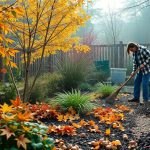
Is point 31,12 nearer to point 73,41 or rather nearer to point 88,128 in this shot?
point 73,41

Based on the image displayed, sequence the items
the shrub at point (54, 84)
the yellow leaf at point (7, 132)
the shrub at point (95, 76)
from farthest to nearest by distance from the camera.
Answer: the shrub at point (95, 76) → the shrub at point (54, 84) → the yellow leaf at point (7, 132)

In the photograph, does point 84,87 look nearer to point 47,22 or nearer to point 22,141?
point 47,22

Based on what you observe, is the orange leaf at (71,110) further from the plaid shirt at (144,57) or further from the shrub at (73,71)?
the shrub at (73,71)

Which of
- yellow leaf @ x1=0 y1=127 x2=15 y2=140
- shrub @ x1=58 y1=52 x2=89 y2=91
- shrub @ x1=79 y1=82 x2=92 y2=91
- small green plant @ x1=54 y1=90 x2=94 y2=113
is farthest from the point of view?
shrub @ x1=79 y1=82 x2=92 y2=91

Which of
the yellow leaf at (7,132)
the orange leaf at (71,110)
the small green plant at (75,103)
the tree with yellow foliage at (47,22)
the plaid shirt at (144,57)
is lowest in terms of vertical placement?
the orange leaf at (71,110)

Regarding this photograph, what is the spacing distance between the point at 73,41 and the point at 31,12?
1.26 meters

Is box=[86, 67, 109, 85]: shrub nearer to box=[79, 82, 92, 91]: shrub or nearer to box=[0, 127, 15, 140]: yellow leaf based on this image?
box=[79, 82, 92, 91]: shrub

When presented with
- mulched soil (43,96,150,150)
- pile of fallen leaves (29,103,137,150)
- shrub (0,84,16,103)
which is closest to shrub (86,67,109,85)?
shrub (0,84,16,103)

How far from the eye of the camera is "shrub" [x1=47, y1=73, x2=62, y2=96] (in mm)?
9297

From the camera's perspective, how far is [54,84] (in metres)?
9.52

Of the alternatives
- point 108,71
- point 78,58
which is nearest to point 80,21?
point 78,58

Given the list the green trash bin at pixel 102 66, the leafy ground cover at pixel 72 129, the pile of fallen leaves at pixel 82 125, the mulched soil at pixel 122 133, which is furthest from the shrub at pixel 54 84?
the green trash bin at pixel 102 66

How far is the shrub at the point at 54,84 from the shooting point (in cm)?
930

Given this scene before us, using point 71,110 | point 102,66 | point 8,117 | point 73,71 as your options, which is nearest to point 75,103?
point 71,110
